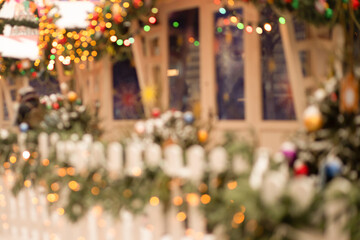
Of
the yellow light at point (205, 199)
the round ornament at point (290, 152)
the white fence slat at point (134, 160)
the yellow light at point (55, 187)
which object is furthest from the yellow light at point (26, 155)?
the round ornament at point (290, 152)

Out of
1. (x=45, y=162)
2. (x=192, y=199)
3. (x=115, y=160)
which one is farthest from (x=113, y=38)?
(x=192, y=199)

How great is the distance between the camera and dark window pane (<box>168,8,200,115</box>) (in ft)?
16.8

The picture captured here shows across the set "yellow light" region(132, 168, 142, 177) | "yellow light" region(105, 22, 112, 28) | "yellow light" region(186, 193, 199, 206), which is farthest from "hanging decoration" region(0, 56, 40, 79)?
"yellow light" region(186, 193, 199, 206)

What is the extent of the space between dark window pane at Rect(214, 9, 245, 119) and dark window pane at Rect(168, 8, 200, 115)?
31 centimetres

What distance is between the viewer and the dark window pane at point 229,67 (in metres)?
4.75

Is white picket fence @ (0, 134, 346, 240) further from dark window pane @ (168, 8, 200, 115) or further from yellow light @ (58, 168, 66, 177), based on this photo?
dark window pane @ (168, 8, 200, 115)

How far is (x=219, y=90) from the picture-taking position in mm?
4922

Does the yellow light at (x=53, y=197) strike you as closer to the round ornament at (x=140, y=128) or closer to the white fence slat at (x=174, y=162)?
the round ornament at (x=140, y=128)

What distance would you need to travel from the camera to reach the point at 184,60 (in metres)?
5.22

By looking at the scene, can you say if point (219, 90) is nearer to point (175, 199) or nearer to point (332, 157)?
point (175, 199)

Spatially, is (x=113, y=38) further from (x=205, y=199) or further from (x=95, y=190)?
(x=205, y=199)

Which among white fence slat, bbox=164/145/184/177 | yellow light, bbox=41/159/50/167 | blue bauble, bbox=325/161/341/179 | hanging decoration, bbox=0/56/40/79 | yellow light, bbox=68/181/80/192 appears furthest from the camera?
hanging decoration, bbox=0/56/40/79

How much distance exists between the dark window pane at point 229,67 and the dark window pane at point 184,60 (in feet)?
1.03

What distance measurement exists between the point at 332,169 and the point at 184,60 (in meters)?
3.57
